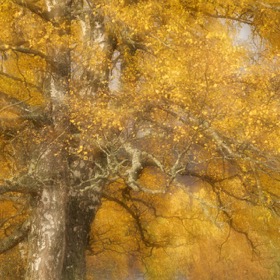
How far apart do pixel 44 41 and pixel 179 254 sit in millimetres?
22707

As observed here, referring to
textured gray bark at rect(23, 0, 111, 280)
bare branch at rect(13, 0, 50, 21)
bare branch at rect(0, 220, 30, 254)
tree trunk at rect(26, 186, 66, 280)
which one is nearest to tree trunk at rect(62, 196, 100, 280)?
textured gray bark at rect(23, 0, 111, 280)

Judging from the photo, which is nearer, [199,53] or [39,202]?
[39,202]

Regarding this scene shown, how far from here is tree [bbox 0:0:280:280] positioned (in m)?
9.45

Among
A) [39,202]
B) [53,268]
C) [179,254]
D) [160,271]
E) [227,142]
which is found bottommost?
[179,254]

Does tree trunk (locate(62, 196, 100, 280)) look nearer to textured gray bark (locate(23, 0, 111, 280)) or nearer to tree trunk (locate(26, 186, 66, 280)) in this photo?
textured gray bark (locate(23, 0, 111, 280))

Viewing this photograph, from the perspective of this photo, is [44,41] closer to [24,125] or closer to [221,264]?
[24,125]

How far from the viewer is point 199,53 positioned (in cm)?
1030

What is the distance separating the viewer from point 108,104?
35.5 ft

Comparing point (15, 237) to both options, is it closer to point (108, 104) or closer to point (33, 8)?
point (108, 104)

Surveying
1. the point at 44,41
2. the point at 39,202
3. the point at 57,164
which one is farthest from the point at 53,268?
the point at 44,41

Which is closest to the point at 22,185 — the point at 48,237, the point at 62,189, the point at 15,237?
the point at 62,189

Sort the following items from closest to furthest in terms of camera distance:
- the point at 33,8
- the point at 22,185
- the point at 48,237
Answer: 1. the point at 22,185
2. the point at 48,237
3. the point at 33,8

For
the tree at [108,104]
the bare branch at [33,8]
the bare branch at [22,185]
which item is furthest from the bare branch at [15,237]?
the bare branch at [33,8]

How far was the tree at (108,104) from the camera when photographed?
9.45 meters
